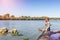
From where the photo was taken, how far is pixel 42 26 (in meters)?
2.17

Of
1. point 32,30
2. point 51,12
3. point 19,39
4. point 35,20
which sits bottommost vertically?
point 19,39

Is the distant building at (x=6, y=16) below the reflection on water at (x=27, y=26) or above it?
above

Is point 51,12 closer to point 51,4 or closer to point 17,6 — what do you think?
point 51,4

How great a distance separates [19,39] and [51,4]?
0.89 metres

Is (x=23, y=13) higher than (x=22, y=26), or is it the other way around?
(x=23, y=13)

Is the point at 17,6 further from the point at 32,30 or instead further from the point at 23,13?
the point at 32,30

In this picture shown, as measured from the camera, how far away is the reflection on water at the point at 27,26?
213 centimetres

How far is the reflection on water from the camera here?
2.13 meters

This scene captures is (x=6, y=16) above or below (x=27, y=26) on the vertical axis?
above

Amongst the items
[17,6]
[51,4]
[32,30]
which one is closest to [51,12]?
[51,4]

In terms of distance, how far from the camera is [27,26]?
216cm

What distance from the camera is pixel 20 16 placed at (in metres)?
2.22

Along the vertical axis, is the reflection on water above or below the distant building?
below

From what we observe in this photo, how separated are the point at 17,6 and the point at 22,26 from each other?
15.5 inches
